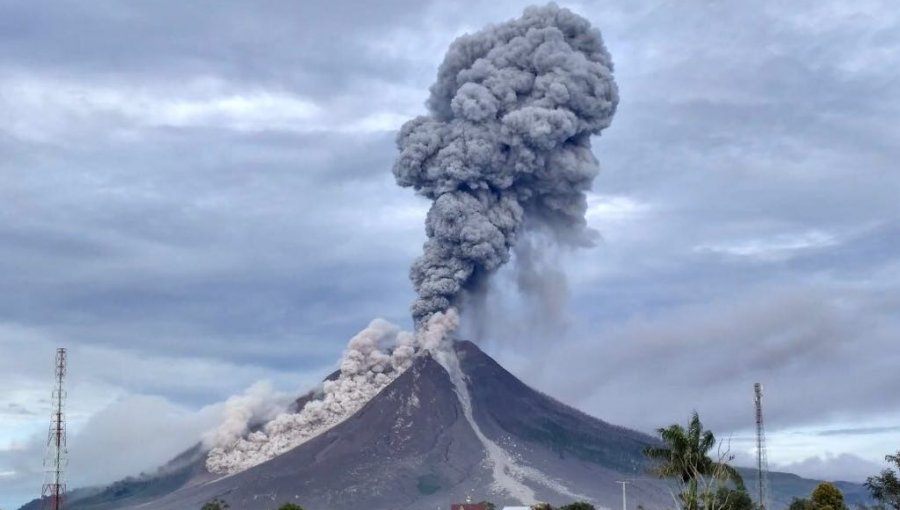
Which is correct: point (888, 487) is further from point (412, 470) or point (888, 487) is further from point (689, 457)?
point (412, 470)

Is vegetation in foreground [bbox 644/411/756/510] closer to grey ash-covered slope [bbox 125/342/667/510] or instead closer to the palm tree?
the palm tree

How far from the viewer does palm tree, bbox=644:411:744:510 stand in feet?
199

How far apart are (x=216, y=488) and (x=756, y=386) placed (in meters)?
108

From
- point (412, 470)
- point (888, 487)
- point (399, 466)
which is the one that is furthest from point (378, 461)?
point (888, 487)

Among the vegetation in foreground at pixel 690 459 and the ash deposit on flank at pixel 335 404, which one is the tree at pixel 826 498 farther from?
the ash deposit on flank at pixel 335 404

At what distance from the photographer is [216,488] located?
603 ft

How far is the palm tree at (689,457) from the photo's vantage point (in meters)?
60.7

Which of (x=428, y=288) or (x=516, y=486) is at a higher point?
(x=428, y=288)

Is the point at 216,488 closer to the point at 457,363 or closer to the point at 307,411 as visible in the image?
the point at 307,411

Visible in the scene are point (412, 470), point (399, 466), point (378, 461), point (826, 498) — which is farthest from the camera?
point (378, 461)

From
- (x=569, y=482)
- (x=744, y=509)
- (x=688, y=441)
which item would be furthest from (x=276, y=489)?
(x=688, y=441)

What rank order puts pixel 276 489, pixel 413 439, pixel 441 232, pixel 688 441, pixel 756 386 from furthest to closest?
pixel 413 439 < pixel 276 489 < pixel 441 232 < pixel 756 386 < pixel 688 441

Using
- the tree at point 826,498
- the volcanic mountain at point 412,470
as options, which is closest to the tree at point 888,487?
the tree at point 826,498

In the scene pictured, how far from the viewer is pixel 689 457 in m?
60.7
